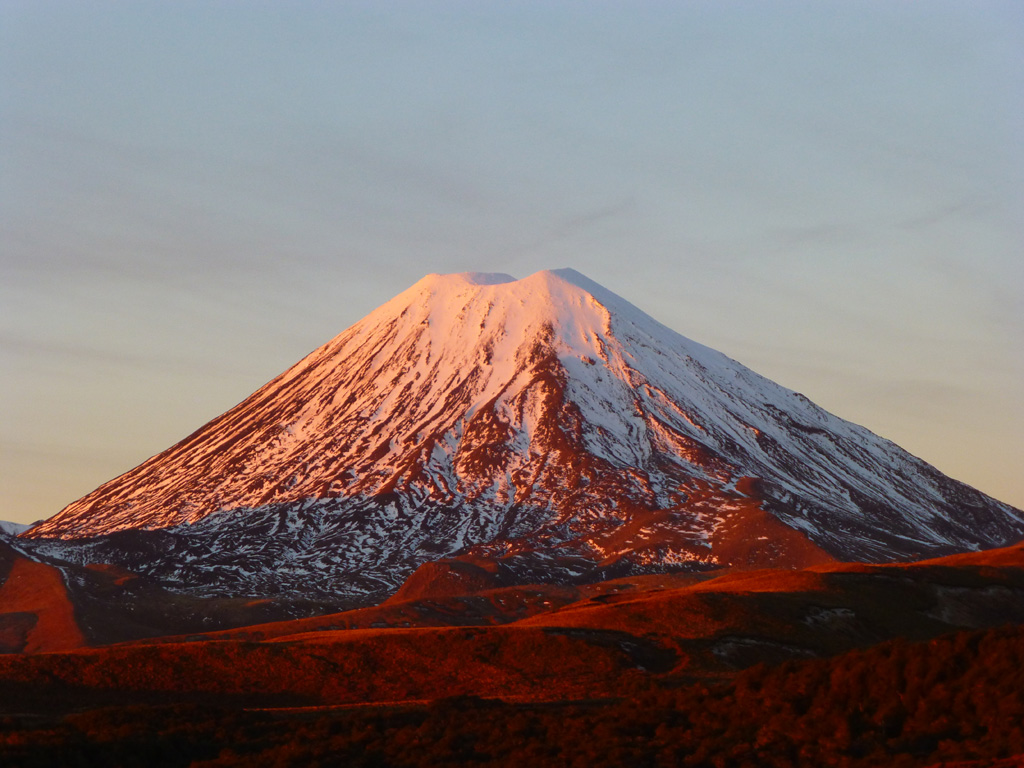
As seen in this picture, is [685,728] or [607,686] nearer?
[685,728]

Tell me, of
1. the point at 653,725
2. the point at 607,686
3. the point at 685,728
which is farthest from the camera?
the point at 607,686

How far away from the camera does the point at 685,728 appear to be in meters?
40.8

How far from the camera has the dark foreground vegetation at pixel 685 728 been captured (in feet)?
121

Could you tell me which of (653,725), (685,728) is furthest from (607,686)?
(685,728)

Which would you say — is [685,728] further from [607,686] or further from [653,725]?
[607,686]

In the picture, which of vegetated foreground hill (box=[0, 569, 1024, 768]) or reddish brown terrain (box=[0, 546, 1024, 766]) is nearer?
vegetated foreground hill (box=[0, 569, 1024, 768])

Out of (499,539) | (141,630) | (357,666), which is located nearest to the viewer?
(357,666)

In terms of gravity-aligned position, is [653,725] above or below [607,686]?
above

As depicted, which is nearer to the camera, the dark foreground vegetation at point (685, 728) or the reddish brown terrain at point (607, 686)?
the dark foreground vegetation at point (685, 728)

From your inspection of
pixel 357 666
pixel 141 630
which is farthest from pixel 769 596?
pixel 141 630

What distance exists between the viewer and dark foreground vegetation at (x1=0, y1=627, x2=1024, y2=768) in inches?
1451

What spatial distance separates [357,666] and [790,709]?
28.3m

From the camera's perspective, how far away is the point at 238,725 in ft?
145

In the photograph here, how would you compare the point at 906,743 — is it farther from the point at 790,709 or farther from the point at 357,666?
the point at 357,666
